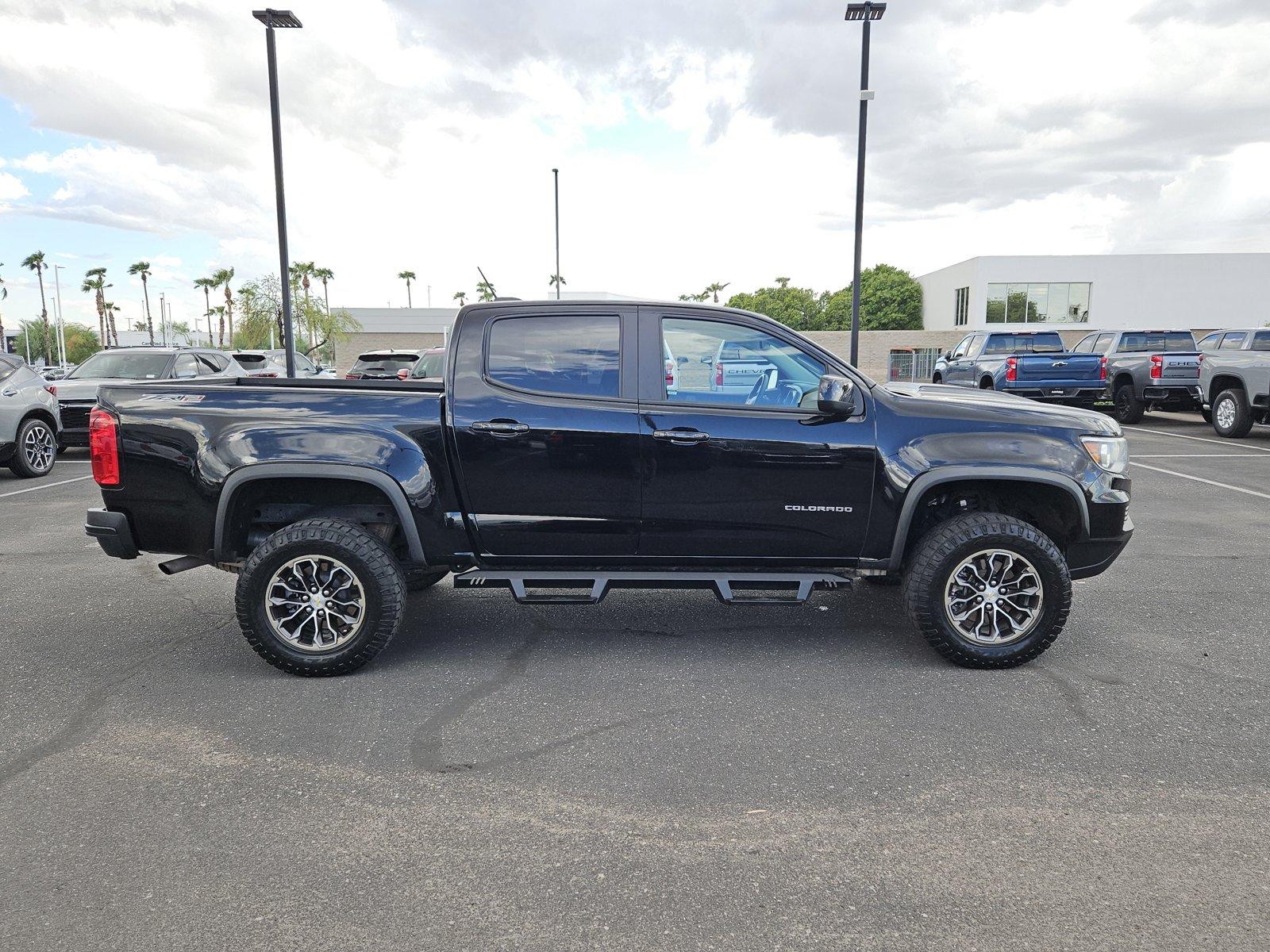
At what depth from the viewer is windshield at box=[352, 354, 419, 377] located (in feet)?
57.6

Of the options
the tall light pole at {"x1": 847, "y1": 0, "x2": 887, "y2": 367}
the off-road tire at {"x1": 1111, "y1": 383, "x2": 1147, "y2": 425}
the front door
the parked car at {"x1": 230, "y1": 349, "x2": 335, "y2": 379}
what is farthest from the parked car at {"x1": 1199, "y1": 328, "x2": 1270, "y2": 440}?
the parked car at {"x1": 230, "y1": 349, "x2": 335, "y2": 379}

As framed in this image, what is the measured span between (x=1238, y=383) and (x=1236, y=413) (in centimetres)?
50

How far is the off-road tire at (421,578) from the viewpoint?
491 cm

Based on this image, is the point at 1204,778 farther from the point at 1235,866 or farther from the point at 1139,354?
the point at 1139,354

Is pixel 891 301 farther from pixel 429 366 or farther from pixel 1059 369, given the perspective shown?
pixel 429 366

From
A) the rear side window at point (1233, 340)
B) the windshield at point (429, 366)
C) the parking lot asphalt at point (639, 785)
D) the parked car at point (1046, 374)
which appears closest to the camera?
the parking lot asphalt at point (639, 785)

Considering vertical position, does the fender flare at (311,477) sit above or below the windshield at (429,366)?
below

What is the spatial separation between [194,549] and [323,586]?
710mm

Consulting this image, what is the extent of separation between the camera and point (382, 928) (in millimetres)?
2531

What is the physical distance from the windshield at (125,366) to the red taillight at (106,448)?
9.55m

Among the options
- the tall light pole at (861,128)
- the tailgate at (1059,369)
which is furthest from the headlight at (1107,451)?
the tailgate at (1059,369)

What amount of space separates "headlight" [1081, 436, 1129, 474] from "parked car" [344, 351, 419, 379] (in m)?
14.4

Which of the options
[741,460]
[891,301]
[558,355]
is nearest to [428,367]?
[558,355]

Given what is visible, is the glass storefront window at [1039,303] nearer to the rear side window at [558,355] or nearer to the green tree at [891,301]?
the green tree at [891,301]
